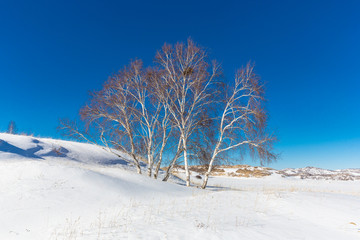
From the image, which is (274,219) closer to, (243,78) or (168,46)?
(243,78)

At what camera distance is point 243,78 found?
487 inches

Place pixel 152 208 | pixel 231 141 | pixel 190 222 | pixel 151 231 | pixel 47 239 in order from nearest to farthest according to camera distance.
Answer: pixel 47 239, pixel 151 231, pixel 190 222, pixel 152 208, pixel 231 141

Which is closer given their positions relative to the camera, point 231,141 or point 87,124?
point 231,141

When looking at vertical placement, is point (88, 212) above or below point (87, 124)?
below

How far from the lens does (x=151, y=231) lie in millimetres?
4309

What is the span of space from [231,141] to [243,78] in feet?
12.4

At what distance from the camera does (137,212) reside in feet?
19.5

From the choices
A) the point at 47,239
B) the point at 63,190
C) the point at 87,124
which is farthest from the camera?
the point at 87,124

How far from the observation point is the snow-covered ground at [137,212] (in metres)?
4.41

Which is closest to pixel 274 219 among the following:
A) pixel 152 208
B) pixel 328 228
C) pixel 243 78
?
pixel 328 228

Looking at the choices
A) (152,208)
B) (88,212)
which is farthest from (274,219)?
(88,212)

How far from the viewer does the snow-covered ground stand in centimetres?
441

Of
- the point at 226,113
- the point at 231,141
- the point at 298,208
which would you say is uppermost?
the point at 226,113

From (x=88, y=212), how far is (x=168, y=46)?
1083 cm
